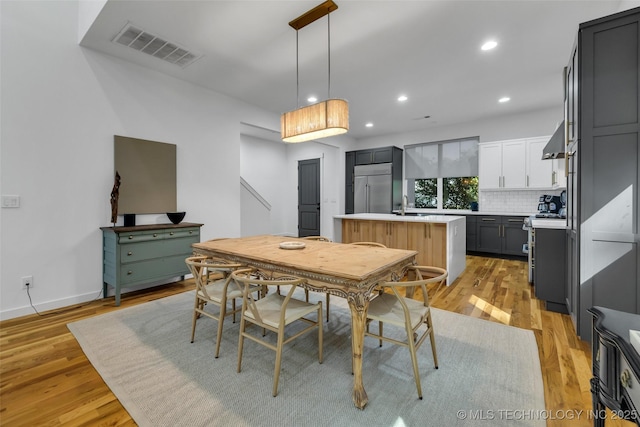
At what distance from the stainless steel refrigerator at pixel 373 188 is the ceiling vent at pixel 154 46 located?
15.0 feet

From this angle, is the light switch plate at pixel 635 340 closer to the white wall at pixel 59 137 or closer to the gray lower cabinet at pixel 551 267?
the gray lower cabinet at pixel 551 267

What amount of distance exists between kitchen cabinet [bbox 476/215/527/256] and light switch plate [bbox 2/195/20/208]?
22.8 ft

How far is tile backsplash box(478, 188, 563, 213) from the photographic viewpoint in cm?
575

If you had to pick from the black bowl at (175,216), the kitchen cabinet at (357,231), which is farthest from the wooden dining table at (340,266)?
the kitchen cabinet at (357,231)

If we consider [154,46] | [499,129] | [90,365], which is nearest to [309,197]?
[499,129]

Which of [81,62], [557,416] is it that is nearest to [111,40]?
[81,62]

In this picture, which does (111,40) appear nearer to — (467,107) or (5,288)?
(5,288)

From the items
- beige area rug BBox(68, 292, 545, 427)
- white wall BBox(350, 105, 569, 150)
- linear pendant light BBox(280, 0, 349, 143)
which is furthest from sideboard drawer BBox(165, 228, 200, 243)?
white wall BBox(350, 105, 569, 150)

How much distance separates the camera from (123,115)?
353 centimetres

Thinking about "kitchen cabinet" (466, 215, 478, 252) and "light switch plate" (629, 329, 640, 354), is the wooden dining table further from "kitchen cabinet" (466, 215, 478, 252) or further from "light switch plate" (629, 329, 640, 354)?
"kitchen cabinet" (466, 215, 478, 252)

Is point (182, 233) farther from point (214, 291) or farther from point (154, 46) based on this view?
point (154, 46)

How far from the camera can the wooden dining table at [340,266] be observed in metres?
1.62

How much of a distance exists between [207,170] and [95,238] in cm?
166

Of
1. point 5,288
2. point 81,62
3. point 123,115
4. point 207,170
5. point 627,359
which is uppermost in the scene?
point 81,62
